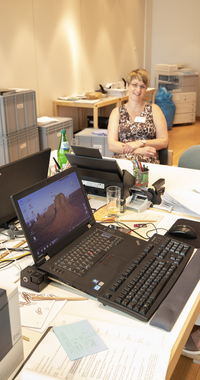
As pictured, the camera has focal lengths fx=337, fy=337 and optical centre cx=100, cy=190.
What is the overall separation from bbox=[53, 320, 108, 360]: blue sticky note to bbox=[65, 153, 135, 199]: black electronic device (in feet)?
2.80

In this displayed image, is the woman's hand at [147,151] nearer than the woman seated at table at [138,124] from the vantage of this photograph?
Yes

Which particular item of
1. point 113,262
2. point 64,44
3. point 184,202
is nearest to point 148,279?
point 113,262

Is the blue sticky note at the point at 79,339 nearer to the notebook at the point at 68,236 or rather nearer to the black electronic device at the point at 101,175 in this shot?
the notebook at the point at 68,236

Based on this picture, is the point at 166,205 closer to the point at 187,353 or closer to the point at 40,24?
the point at 187,353

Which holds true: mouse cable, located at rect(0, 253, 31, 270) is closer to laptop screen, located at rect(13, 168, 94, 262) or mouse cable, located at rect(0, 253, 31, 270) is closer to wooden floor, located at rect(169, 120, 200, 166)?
laptop screen, located at rect(13, 168, 94, 262)

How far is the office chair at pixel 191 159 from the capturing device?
233 cm

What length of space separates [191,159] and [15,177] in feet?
4.60

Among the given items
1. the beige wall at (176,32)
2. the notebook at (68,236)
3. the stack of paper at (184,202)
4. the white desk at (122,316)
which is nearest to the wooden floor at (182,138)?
the beige wall at (176,32)

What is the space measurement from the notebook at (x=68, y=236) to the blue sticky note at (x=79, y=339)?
0.36 ft

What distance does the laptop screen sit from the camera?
3.40ft

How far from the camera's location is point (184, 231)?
1291 mm

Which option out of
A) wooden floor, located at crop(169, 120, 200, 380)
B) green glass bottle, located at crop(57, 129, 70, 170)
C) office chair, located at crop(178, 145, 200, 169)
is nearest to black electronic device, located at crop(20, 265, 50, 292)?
green glass bottle, located at crop(57, 129, 70, 170)

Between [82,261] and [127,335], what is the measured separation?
299mm

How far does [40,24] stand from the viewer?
4094mm
